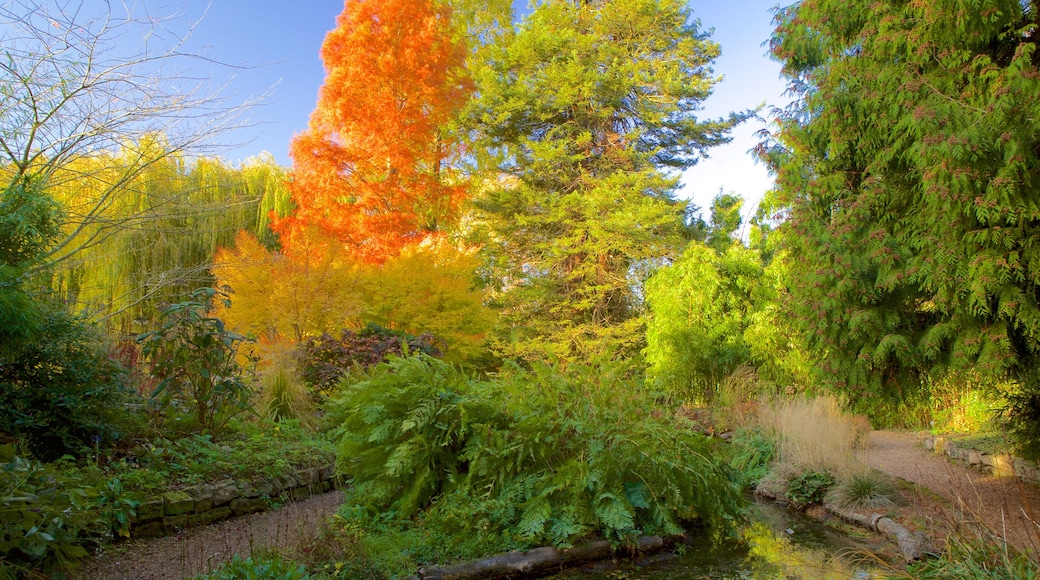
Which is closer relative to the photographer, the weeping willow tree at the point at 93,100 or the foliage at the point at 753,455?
the weeping willow tree at the point at 93,100

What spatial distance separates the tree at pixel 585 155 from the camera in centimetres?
1398

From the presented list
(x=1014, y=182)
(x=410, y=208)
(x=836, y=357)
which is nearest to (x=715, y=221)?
(x=410, y=208)

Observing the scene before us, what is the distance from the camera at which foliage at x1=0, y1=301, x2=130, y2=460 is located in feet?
14.3

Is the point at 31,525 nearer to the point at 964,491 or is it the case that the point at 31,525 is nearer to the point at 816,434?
the point at 816,434

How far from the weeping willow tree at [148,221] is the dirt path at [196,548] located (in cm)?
271

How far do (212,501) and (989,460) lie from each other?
6.89m

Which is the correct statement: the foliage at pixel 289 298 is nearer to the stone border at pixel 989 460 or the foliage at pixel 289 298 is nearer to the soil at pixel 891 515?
the soil at pixel 891 515

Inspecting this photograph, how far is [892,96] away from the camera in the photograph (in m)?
4.86

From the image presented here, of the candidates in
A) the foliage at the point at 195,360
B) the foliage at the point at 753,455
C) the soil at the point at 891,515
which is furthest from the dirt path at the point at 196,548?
the foliage at the point at 753,455

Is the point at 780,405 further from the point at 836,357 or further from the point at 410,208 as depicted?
the point at 410,208

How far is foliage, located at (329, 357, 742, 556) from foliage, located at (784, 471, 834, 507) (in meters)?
1.43

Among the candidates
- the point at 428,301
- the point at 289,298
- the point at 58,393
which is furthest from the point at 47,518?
the point at 428,301

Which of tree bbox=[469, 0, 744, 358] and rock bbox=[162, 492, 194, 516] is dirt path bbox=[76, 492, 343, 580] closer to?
rock bbox=[162, 492, 194, 516]

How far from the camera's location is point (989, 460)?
617 centimetres
